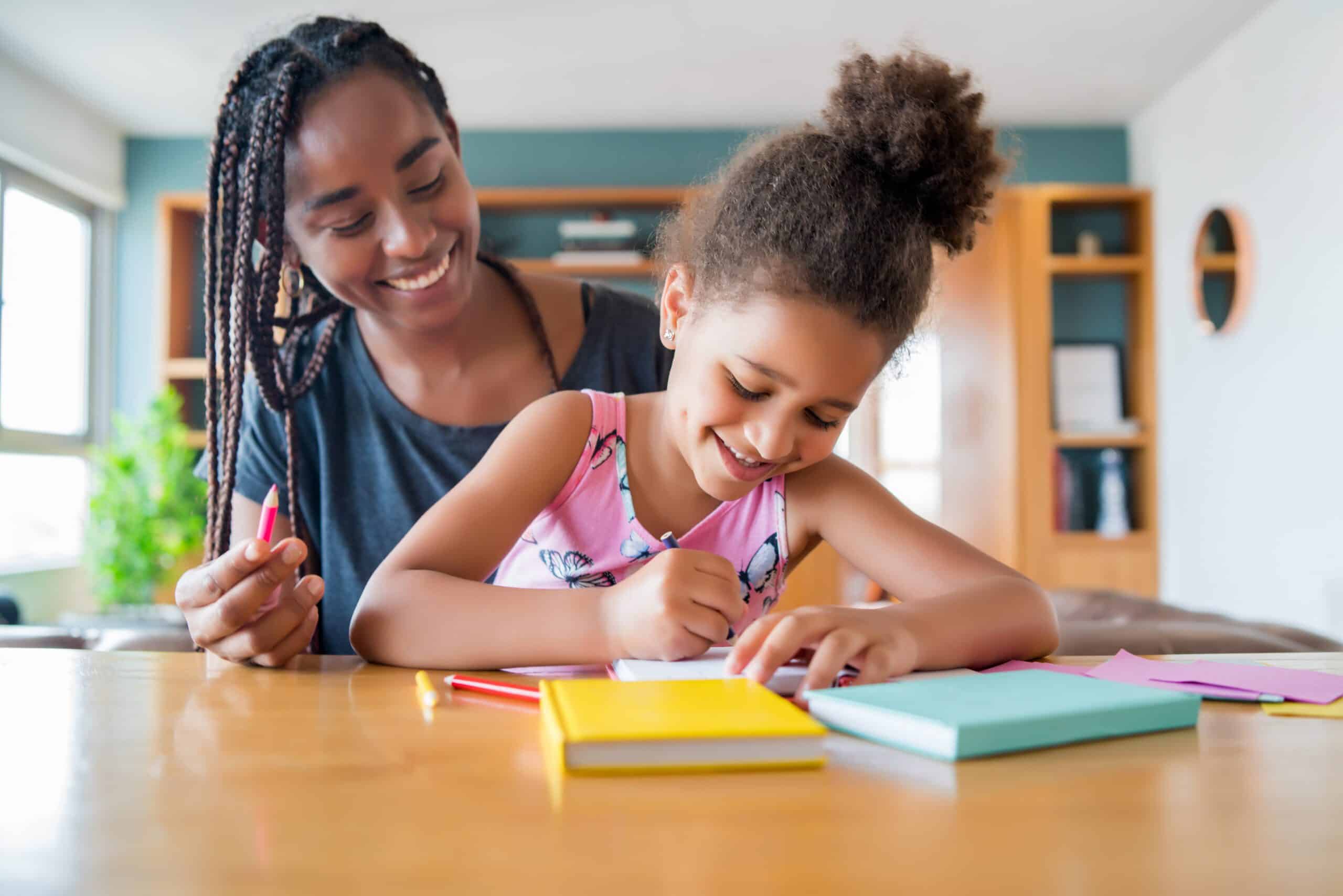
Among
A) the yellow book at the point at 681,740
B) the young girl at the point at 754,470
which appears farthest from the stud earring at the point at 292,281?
the yellow book at the point at 681,740

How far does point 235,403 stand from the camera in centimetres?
129

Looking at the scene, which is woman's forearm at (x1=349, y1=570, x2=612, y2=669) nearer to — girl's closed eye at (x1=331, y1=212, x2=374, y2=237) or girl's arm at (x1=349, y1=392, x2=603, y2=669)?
girl's arm at (x1=349, y1=392, x2=603, y2=669)

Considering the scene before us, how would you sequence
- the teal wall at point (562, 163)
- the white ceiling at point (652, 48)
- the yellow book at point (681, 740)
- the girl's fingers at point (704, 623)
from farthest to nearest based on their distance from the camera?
the teal wall at point (562, 163)
the white ceiling at point (652, 48)
the girl's fingers at point (704, 623)
the yellow book at point (681, 740)

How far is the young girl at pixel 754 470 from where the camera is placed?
847mm

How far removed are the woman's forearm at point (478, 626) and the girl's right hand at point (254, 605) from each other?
60 mm

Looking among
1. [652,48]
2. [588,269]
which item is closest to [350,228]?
[652,48]

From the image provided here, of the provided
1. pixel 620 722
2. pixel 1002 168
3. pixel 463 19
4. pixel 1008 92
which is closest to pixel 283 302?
pixel 1002 168

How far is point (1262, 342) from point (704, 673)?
3.79 meters

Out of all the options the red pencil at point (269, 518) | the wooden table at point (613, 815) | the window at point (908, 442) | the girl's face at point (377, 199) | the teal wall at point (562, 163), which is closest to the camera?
the wooden table at point (613, 815)

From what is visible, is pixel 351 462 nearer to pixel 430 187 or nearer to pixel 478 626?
pixel 430 187

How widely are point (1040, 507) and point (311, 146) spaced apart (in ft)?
14.1

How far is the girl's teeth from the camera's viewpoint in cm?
135

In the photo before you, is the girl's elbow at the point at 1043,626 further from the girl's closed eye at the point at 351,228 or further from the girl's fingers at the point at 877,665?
the girl's closed eye at the point at 351,228

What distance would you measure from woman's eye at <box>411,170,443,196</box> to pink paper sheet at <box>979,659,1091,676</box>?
2.85ft
